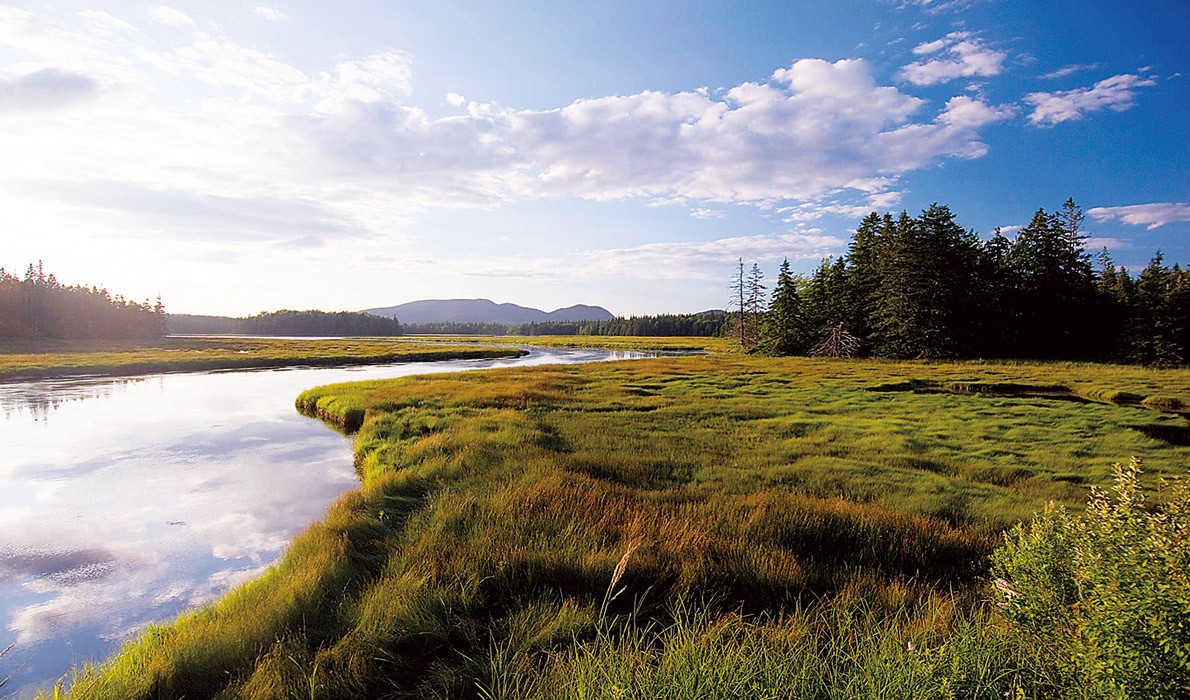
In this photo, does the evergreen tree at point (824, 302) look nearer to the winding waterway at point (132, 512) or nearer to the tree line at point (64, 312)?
the winding waterway at point (132, 512)

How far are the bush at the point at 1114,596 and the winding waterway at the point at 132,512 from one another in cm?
923

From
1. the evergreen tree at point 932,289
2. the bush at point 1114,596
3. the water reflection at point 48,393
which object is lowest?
the water reflection at point 48,393

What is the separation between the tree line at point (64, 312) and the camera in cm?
8938

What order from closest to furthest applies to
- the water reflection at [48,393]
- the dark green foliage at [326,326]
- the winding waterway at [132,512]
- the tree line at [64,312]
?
1. the winding waterway at [132,512]
2. the water reflection at [48,393]
3. the tree line at [64,312]
4. the dark green foliage at [326,326]

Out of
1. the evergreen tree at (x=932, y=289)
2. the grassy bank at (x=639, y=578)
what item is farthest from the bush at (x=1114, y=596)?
the evergreen tree at (x=932, y=289)

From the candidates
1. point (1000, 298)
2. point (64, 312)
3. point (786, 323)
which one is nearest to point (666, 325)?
point (786, 323)

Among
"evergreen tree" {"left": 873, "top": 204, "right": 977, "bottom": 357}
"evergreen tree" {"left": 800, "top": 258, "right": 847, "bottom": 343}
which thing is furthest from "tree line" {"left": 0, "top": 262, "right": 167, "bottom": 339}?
"evergreen tree" {"left": 873, "top": 204, "right": 977, "bottom": 357}

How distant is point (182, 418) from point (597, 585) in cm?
2473

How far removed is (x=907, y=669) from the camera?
10.7 ft

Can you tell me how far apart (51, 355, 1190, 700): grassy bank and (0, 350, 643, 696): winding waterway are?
56.4 inches

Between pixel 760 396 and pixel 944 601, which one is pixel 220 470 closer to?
pixel 944 601

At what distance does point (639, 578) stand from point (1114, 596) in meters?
3.75

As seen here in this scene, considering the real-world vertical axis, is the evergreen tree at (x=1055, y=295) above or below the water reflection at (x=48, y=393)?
above

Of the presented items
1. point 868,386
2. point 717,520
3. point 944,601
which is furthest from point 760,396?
point 944,601
